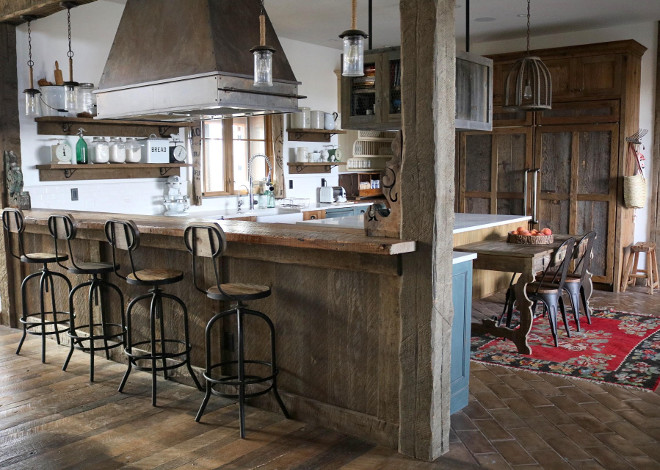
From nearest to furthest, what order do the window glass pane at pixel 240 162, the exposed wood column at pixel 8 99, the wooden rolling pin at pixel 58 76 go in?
the exposed wood column at pixel 8 99 < the wooden rolling pin at pixel 58 76 < the window glass pane at pixel 240 162

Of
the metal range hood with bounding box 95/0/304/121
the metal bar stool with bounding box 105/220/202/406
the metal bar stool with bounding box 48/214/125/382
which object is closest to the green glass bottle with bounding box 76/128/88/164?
the metal range hood with bounding box 95/0/304/121

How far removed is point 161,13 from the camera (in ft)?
15.7

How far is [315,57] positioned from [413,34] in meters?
5.67

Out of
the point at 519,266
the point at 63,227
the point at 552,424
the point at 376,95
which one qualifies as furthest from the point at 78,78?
the point at 552,424

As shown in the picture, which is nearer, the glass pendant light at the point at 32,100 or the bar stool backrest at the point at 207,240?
the bar stool backrest at the point at 207,240

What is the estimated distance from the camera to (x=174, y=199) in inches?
270

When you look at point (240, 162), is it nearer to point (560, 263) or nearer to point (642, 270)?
point (560, 263)

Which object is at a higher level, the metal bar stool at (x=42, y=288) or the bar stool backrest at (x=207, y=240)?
the bar stool backrest at (x=207, y=240)

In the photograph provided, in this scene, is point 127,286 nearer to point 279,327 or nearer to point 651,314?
point 279,327

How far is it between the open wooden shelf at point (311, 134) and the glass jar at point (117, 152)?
248 cm

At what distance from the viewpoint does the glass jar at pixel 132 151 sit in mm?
6406

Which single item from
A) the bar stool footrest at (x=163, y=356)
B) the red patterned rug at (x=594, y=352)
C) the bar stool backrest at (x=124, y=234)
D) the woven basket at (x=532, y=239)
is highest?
the bar stool backrest at (x=124, y=234)

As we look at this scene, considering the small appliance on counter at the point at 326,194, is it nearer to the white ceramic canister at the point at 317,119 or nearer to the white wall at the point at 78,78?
the white ceramic canister at the point at 317,119

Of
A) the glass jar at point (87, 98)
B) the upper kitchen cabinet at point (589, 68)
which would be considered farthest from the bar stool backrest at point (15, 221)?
the upper kitchen cabinet at point (589, 68)
